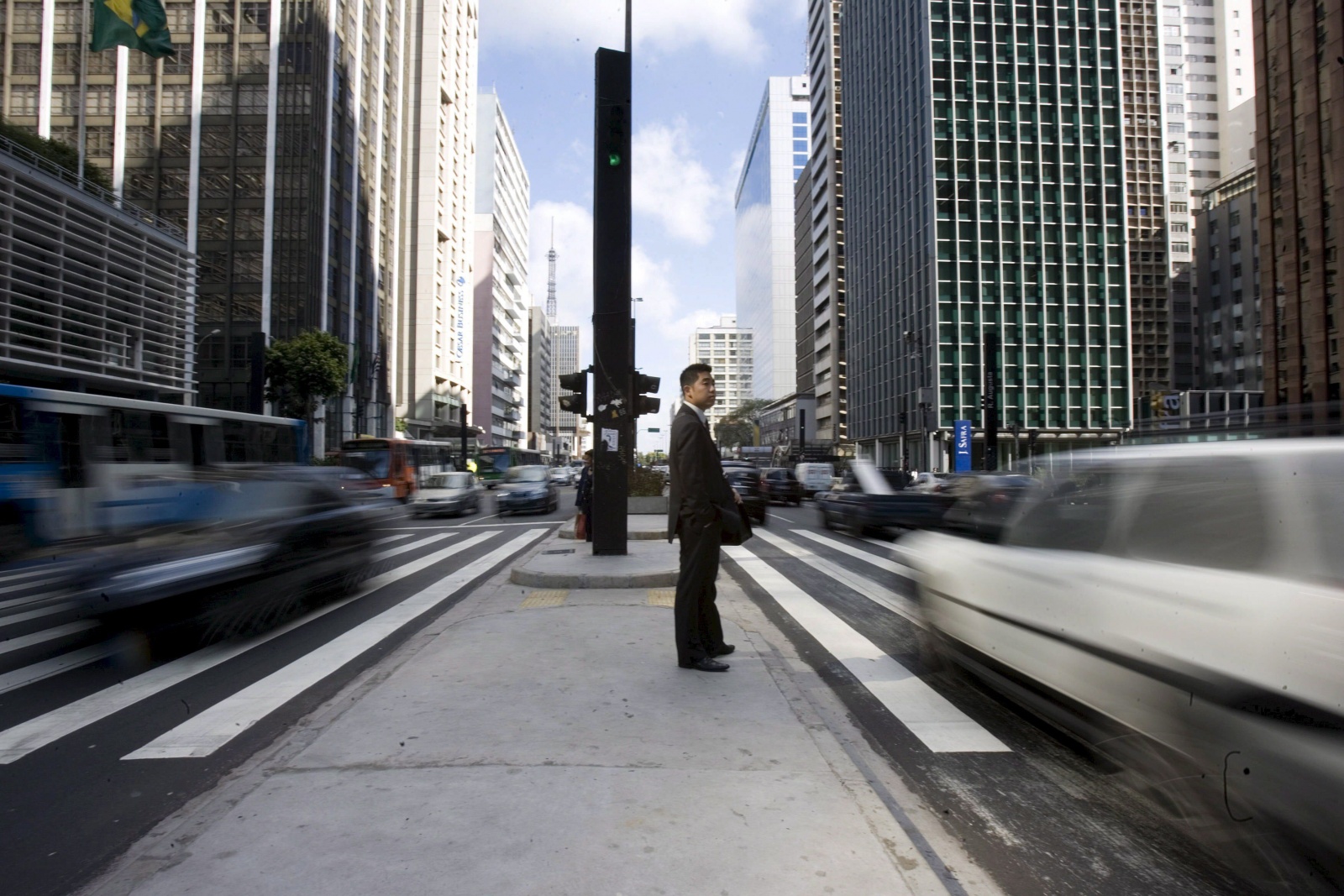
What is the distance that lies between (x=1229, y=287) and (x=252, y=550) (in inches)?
3802

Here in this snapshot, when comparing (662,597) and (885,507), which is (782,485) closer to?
(885,507)

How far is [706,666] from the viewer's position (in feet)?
16.4

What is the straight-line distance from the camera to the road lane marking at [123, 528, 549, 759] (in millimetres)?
3896

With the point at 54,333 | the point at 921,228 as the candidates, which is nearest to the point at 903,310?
the point at 921,228

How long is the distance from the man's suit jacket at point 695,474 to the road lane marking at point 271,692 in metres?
2.55

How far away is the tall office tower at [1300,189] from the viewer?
38.1 m

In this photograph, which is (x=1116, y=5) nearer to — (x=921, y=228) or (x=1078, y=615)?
(x=921, y=228)

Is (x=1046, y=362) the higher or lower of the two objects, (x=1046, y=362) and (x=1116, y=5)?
the lower

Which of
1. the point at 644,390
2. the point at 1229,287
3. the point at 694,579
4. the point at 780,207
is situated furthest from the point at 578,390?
the point at 780,207

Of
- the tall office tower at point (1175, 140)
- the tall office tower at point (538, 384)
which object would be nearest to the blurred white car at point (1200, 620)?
the tall office tower at point (1175, 140)

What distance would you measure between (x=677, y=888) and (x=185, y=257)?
122 feet

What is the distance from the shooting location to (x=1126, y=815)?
10.1 ft

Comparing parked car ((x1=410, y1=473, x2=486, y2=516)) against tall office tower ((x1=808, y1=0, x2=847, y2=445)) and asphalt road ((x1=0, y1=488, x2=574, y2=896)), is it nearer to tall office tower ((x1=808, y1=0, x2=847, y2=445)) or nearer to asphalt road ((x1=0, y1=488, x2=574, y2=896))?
asphalt road ((x1=0, y1=488, x2=574, y2=896))

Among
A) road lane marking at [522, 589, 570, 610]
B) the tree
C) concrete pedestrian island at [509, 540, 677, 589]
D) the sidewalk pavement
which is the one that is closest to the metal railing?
the tree
